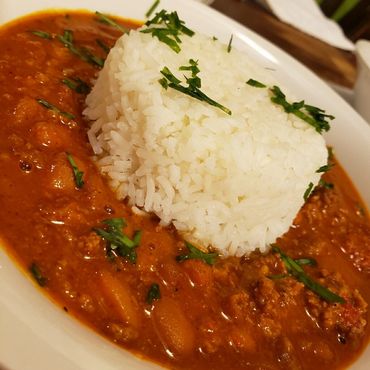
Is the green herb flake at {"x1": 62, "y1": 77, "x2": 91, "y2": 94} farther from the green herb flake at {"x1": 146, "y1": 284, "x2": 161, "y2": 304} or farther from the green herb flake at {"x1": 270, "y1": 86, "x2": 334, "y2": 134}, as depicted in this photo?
the green herb flake at {"x1": 146, "y1": 284, "x2": 161, "y2": 304}

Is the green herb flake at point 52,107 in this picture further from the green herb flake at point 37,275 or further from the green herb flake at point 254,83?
the green herb flake at point 254,83

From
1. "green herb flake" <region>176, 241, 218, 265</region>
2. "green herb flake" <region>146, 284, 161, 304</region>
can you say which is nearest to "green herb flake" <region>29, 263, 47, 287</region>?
"green herb flake" <region>146, 284, 161, 304</region>

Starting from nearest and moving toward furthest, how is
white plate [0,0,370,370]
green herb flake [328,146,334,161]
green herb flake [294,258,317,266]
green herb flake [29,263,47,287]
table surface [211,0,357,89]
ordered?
white plate [0,0,370,370]
green herb flake [29,263,47,287]
green herb flake [294,258,317,266]
green herb flake [328,146,334,161]
table surface [211,0,357,89]

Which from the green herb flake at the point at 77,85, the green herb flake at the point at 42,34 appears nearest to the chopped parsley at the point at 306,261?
the green herb flake at the point at 77,85

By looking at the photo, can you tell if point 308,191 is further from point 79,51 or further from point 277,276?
point 79,51

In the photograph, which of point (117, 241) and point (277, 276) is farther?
point (277, 276)

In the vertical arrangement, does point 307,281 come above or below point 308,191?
below

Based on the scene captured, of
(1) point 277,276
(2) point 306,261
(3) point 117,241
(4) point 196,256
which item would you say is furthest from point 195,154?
(2) point 306,261
